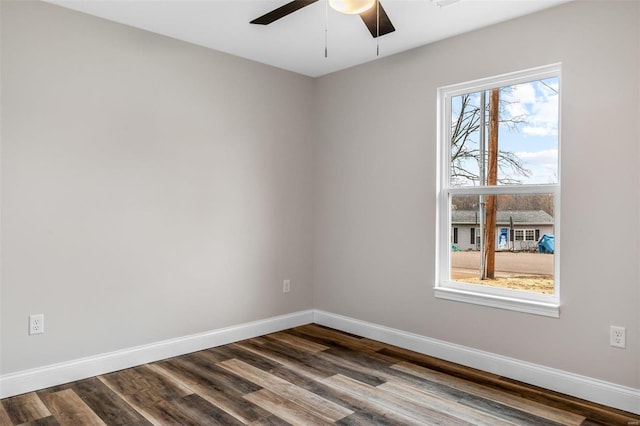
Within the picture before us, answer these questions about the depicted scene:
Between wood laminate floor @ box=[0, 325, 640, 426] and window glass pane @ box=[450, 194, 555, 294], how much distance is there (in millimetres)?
701

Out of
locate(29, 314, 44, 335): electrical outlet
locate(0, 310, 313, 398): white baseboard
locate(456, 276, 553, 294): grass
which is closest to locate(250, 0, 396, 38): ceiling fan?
locate(456, 276, 553, 294): grass

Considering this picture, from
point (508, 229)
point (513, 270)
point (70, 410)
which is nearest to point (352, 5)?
point (508, 229)

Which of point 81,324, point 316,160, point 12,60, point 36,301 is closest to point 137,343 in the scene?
point 81,324

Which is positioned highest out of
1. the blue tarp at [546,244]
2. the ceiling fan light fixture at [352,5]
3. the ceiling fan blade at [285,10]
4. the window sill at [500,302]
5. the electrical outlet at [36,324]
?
the ceiling fan blade at [285,10]

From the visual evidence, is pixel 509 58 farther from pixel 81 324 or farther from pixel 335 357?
pixel 81 324

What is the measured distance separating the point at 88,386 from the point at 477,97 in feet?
11.4

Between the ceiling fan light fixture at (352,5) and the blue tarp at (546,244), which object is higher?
the ceiling fan light fixture at (352,5)

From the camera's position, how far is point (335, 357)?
11.4ft

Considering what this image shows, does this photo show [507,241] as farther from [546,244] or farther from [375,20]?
[375,20]

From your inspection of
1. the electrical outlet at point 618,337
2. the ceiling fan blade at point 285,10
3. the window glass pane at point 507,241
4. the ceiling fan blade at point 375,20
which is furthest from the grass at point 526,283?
the ceiling fan blade at point 285,10

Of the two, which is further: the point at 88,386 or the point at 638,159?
the point at 88,386

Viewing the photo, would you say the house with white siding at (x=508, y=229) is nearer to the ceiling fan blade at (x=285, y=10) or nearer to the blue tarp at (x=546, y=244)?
the blue tarp at (x=546, y=244)

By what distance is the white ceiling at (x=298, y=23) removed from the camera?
2854 mm

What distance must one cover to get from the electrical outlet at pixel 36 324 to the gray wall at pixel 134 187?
0.14 ft
